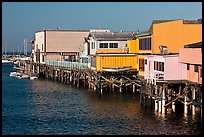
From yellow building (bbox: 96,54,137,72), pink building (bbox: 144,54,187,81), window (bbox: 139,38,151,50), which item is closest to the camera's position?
pink building (bbox: 144,54,187,81)

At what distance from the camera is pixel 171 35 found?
3381 centimetres

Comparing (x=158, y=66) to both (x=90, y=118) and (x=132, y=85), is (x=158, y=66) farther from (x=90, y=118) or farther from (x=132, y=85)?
(x=132, y=85)

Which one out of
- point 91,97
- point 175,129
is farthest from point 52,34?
point 175,129

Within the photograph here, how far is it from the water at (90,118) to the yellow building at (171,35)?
17.2ft

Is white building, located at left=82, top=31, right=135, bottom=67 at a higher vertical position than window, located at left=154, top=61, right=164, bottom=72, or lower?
higher

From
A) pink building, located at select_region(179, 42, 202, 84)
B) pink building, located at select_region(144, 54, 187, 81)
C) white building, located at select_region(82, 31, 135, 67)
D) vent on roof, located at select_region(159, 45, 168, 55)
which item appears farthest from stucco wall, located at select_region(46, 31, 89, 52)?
pink building, located at select_region(179, 42, 202, 84)

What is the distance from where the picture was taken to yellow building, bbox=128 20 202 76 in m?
33.0

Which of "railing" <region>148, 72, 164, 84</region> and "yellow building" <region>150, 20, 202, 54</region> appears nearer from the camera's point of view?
"railing" <region>148, 72, 164, 84</region>

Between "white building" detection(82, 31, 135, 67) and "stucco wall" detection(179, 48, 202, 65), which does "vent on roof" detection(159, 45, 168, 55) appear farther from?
"white building" detection(82, 31, 135, 67)

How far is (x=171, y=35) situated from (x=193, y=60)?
Result: 7499 mm

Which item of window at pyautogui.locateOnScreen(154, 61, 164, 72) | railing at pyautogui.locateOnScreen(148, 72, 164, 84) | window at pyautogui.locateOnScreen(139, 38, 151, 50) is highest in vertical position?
window at pyautogui.locateOnScreen(139, 38, 151, 50)

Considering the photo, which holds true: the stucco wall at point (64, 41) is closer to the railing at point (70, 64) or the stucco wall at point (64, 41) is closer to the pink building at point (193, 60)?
the railing at point (70, 64)

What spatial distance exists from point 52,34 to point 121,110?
49.8 m

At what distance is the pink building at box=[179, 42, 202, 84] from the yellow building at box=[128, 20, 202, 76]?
456 cm
